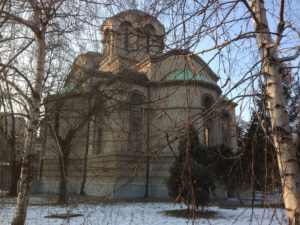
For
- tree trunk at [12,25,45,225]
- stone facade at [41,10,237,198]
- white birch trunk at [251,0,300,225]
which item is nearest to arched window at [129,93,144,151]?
stone facade at [41,10,237,198]

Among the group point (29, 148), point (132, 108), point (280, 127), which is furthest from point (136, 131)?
point (132, 108)

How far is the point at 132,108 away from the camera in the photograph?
13977 millimetres

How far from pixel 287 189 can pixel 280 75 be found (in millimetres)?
1181

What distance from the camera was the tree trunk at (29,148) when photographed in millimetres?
7855

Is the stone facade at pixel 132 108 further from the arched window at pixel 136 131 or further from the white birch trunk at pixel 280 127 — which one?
the white birch trunk at pixel 280 127

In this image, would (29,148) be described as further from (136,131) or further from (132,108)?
(132,108)

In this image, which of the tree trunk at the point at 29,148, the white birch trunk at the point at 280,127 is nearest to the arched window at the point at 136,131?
the white birch trunk at the point at 280,127

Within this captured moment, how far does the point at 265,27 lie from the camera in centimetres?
404

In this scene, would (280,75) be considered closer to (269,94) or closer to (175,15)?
(269,94)

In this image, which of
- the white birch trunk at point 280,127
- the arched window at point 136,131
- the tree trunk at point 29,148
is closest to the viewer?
the white birch trunk at point 280,127

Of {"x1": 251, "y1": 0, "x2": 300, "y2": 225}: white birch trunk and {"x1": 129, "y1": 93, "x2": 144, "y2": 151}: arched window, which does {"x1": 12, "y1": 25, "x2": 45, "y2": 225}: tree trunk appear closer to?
{"x1": 129, "y1": 93, "x2": 144, "y2": 151}: arched window

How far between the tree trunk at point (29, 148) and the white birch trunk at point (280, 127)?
5743 mm

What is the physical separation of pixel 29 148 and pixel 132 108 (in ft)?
20.3

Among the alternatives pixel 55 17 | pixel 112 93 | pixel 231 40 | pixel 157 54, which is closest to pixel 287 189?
pixel 231 40
